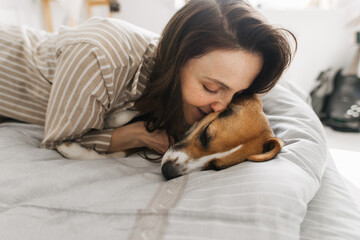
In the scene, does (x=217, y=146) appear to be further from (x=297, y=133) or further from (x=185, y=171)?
(x=297, y=133)

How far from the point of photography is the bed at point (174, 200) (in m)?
0.69

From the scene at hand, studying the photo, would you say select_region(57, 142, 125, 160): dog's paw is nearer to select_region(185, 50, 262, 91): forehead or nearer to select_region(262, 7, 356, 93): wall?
select_region(185, 50, 262, 91): forehead

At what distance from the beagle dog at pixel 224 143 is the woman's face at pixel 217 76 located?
108mm

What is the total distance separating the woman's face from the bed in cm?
40

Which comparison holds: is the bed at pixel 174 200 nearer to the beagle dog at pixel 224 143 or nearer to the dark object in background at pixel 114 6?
the beagle dog at pixel 224 143

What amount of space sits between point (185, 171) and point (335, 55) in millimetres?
3876

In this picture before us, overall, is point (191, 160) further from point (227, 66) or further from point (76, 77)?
point (76, 77)

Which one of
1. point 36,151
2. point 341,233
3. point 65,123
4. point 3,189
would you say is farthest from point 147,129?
point 341,233

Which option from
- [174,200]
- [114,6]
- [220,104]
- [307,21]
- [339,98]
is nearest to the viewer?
[174,200]

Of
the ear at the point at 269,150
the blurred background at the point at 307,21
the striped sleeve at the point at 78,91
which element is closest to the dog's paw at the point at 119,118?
the striped sleeve at the point at 78,91

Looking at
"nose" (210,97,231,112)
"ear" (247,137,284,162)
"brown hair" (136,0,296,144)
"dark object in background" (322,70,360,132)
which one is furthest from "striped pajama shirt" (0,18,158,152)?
"dark object in background" (322,70,360,132)

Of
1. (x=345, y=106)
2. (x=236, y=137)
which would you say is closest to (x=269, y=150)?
(x=236, y=137)

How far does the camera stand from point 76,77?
122 cm

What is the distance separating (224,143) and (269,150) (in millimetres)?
219
